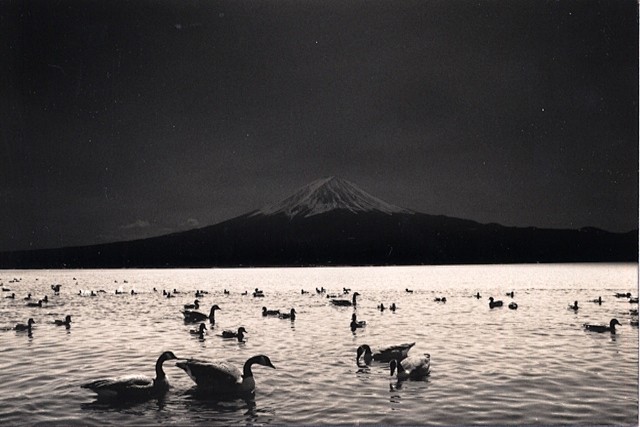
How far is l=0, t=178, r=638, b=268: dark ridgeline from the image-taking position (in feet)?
67.5

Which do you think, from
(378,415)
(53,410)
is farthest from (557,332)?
(53,410)

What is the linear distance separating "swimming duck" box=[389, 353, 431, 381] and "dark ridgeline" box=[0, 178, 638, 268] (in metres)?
5.02

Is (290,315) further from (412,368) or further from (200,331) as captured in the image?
(412,368)

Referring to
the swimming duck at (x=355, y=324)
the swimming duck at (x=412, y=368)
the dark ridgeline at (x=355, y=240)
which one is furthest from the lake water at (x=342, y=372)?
the dark ridgeline at (x=355, y=240)

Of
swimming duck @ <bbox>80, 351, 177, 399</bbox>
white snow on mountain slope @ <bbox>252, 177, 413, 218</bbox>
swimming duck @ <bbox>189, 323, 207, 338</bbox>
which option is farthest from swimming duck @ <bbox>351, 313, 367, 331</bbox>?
swimming duck @ <bbox>80, 351, 177, 399</bbox>

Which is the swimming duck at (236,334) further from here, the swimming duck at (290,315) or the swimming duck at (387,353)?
the swimming duck at (387,353)

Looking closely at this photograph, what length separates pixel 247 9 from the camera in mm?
13258

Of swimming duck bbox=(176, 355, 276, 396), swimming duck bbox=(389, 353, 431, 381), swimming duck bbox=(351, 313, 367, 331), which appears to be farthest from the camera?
swimming duck bbox=(351, 313, 367, 331)

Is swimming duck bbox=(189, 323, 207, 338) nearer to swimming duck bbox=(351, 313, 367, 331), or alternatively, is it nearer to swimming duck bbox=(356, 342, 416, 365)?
swimming duck bbox=(351, 313, 367, 331)

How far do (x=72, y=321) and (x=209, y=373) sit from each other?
1434cm

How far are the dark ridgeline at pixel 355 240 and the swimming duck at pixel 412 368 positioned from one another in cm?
502

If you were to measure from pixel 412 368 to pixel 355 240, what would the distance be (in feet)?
139

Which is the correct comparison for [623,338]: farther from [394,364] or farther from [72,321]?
[72,321]

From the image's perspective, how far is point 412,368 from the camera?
11.9 meters
